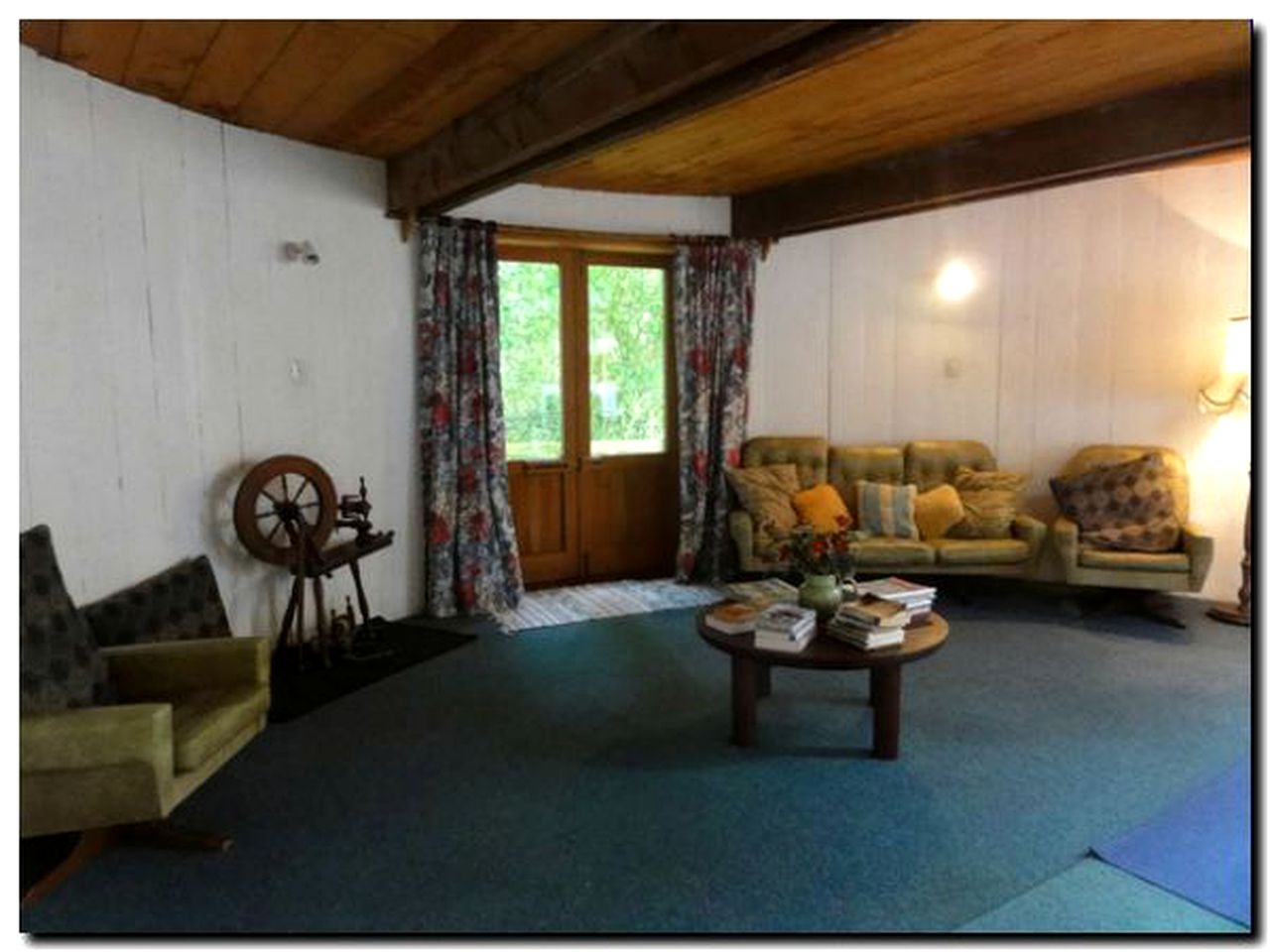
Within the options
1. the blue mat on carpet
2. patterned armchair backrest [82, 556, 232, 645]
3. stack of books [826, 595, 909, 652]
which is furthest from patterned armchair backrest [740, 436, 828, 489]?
patterned armchair backrest [82, 556, 232, 645]

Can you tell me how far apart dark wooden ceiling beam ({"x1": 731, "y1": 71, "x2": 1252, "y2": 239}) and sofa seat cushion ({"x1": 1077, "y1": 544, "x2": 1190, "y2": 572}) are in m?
1.99

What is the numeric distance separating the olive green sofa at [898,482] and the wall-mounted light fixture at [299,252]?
276 cm

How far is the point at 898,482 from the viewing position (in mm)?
5480

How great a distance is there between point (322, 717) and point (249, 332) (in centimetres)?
183

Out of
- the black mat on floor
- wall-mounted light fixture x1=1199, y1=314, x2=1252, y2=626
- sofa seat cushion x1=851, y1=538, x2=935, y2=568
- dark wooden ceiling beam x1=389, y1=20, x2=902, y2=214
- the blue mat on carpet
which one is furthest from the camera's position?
sofa seat cushion x1=851, y1=538, x2=935, y2=568

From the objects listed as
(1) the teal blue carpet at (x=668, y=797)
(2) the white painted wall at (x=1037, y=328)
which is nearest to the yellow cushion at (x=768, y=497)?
(2) the white painted wall at (x=1037, y=328)

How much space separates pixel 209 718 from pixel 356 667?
1.46m

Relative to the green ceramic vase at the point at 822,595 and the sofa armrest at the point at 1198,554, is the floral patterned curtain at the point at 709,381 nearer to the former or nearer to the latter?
the green ceramic vase at the point at 822,595

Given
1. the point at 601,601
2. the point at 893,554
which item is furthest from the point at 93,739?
the point at 893,554

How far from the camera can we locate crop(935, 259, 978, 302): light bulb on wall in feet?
18.5

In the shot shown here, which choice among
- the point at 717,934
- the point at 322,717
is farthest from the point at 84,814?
the point at 717,934

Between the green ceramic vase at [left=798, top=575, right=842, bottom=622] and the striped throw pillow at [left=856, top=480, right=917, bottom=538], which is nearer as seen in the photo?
the green ceramic vase at [left=798, top=575, right=842, bottom=622]

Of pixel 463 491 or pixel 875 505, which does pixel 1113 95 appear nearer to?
pixel 875 505

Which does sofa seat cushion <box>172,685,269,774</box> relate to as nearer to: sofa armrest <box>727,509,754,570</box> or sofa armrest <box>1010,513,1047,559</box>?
sofa armrest <box>727,509,754,570</box>
